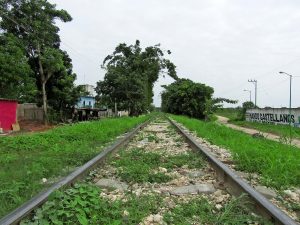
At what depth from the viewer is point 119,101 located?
51312 millimetres

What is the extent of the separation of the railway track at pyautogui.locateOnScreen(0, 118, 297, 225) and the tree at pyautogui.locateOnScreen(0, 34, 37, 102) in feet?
68.6

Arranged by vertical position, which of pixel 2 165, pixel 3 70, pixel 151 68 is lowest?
pixel 2 165

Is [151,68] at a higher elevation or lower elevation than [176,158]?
higher

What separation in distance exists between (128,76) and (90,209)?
4616cm

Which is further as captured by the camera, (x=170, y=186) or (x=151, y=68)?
(x=151, y=68)

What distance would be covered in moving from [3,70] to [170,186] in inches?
930

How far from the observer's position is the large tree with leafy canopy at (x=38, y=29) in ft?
110

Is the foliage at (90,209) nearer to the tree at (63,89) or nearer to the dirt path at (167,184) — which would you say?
the dirt path at (167,184)

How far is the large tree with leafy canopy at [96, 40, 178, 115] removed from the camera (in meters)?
49.3

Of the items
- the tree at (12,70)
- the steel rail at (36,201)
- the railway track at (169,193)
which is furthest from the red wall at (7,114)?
the steel rail at (36,201)

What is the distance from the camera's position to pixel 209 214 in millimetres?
4391

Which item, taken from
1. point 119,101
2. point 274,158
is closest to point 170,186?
point 274,158

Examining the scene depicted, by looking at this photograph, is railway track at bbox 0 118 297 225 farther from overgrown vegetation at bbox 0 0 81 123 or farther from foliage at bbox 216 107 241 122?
foliage at bbox 216 107 241 122

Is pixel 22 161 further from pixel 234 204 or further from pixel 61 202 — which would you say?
pixel 234 204
